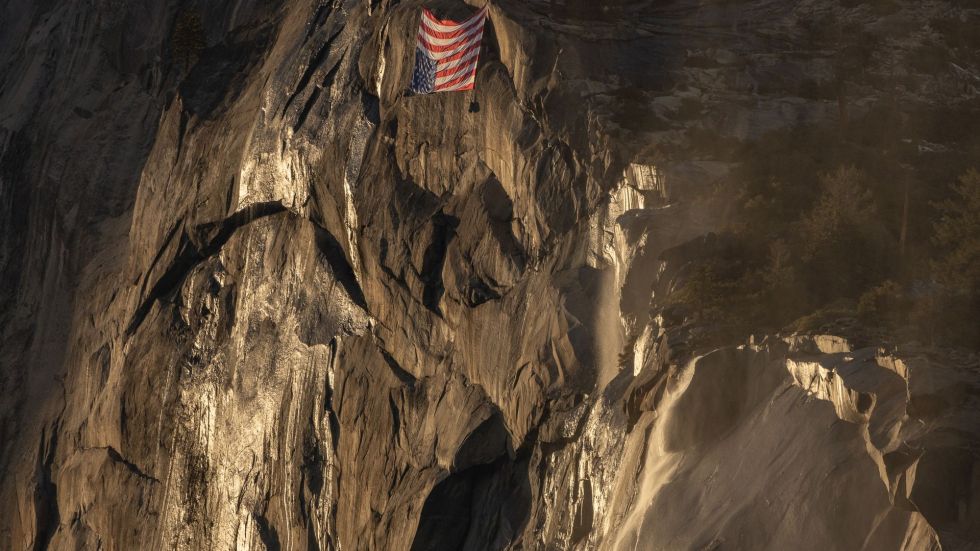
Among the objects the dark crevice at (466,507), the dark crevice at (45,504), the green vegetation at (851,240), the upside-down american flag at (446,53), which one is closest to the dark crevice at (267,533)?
the dark crevice at (466,507)

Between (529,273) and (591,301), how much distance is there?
276cm

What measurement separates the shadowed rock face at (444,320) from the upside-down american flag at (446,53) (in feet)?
1.69

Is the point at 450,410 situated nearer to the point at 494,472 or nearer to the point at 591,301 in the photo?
the point at 494,472

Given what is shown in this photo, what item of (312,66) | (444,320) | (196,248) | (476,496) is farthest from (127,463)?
(476,496)

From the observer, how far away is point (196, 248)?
141ft

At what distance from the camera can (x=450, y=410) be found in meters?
32.4

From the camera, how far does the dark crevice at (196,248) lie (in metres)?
Result: 40.8

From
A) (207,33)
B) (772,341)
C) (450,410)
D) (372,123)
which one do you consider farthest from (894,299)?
(207,33)

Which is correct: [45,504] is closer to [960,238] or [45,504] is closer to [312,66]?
[312,66]

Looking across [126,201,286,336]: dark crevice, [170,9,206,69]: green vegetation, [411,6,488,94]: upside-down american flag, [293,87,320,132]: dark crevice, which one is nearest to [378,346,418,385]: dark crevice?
[411,6,488,94]: upside-down american flag

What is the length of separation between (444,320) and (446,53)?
6180mm

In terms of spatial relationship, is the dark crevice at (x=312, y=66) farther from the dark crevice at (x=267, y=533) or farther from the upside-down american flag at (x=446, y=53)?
the dark crevice at (x=267, y=533)

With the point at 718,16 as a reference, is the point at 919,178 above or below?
below

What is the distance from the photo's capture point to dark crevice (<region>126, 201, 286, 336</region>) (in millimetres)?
40750
